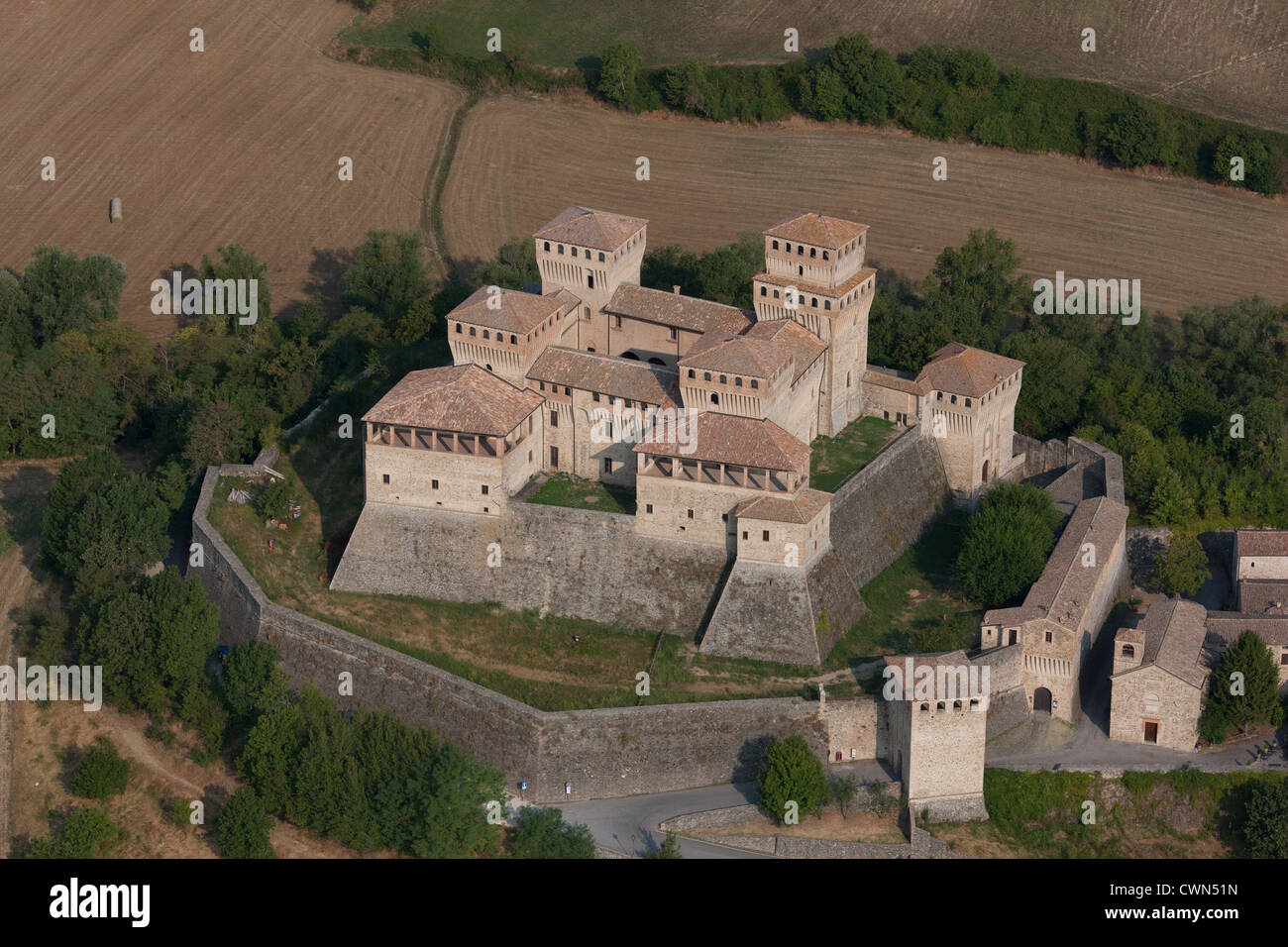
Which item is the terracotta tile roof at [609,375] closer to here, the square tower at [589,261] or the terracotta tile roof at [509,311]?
the terracotta tile roof at [509,311]

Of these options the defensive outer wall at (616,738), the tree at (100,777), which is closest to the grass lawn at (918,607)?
the defensive outer wall at (616,738)

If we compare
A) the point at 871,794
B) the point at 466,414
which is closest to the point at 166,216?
the point at 466,414

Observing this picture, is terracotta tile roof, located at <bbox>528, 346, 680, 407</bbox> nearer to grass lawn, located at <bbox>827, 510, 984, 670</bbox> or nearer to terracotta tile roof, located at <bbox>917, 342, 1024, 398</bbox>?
grass lawn, located at <bbox>827, 510, 984, 670</bbox>

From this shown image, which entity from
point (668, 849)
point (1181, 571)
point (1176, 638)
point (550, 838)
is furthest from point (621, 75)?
point (668, 849)

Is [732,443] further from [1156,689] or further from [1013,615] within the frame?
[1156,689]

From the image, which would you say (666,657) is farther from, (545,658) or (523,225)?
(523,225)

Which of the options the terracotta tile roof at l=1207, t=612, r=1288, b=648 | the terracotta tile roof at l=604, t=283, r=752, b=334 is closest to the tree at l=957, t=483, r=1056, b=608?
the terracotta tile roof at l=1207, t=612, r=1288, b=648

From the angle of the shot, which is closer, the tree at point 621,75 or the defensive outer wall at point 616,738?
the defensive outer wall at point 616,738
